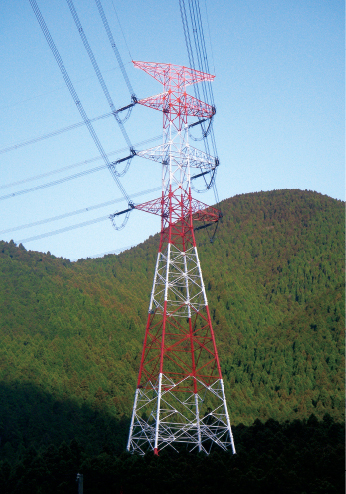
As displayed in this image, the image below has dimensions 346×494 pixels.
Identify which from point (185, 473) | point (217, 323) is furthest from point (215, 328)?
point (185, 473)

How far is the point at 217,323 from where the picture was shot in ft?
390

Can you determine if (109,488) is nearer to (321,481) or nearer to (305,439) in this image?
(321,481)

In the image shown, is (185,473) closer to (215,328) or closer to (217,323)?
(215,328)

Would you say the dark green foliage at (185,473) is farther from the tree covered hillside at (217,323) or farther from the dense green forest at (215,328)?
the tree covered hillside at (217,323)

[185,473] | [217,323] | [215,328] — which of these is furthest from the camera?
[217,323]

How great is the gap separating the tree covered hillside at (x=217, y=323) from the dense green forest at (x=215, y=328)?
253 mm

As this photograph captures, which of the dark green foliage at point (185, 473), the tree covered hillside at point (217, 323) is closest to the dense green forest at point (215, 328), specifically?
the tree covered hillside at point (217, 323)

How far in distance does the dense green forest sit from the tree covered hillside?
0.25m

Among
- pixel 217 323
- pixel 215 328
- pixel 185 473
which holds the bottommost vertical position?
pixel 185 473

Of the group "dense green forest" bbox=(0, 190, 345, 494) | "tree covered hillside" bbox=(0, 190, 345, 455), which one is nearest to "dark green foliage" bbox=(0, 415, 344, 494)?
"dense green forest" bbox=(0, 190, 345, 494)

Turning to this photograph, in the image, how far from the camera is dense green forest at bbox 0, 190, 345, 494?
7298 centimetres

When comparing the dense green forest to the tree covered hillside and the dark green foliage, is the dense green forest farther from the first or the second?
the dark green foliage

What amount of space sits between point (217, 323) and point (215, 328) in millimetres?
2583

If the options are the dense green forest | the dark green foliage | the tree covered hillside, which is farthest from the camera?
the tree covered hillside
